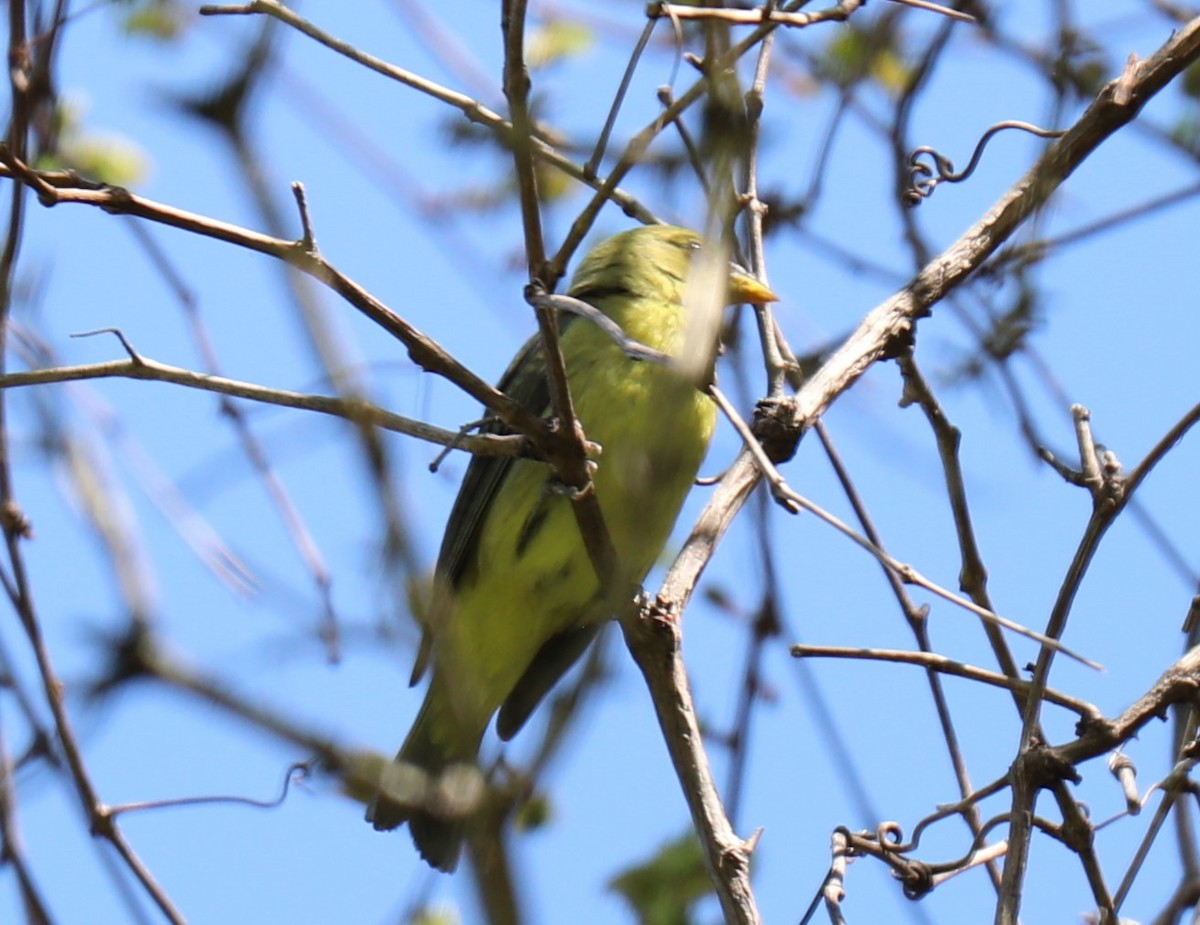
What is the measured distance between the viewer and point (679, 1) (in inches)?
143

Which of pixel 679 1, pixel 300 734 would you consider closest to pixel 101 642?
pixel 300 734

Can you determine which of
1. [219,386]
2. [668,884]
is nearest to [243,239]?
[219,386]

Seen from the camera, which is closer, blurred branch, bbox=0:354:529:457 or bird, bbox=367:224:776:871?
blurred branch, bbox=0:354:529:457

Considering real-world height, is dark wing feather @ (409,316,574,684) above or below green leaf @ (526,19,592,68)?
below

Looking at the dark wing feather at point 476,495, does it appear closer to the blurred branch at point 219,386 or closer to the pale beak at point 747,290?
the pale beak at point 747,290

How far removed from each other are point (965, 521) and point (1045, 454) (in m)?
0.22

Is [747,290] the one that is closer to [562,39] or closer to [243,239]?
[562,39]

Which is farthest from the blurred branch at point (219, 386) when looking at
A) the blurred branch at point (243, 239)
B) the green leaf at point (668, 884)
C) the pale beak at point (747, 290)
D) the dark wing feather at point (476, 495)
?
the dark wing feather at point (476, 495)

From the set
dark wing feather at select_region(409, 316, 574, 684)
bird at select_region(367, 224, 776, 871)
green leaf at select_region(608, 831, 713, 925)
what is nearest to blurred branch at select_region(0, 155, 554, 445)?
green leaf at select_region(608, 831, 713, 925)

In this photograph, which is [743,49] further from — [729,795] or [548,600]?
[548,600]

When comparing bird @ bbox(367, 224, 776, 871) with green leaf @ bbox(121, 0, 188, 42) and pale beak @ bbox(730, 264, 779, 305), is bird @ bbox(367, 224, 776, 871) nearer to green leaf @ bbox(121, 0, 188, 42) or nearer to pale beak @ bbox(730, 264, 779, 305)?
pale beak @ bbox(730, 264, 779, 305)

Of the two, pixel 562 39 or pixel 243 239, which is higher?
pixel 562 39

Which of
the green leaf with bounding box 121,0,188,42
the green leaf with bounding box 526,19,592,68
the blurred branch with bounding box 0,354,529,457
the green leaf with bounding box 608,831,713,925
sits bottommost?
the green leaf with bounding box 608,831,713,925

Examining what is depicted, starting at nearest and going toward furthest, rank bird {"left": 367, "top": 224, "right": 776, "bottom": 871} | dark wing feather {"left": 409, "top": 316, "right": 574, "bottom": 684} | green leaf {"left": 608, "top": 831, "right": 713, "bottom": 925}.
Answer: green leaf {"left": 608, "top": 831, "right": 713, "bottom": 925}, bird {"left": 367, "top": 224, "right": 776, "bottom": 871}, dark wing feather {"left": 409, "top": 316, "right": 574, "bottom": 684}
